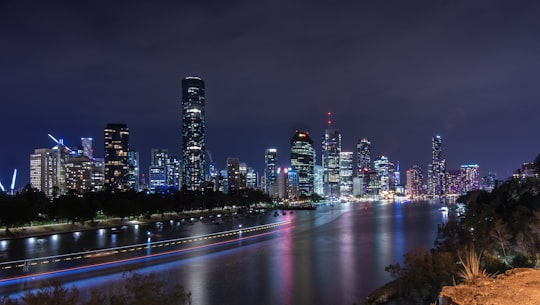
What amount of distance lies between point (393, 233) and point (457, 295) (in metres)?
47.8

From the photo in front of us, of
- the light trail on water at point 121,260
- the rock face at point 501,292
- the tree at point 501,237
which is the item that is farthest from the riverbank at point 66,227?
the rock face at point 501,292

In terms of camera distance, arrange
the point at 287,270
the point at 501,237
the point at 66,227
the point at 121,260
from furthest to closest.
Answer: the point at 66,227, the point at 121,260, the point at 287,270, the point at 501,237

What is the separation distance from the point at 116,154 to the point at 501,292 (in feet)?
603

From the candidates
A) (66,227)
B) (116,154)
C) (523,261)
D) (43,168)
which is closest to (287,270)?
(523,261)

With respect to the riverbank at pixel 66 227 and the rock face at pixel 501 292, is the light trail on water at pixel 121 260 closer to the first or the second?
the rock face at pixel 501 292

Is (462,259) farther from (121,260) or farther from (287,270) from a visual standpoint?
(121,260)

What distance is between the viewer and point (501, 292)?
1051 centimetres

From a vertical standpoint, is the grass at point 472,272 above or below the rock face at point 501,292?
below

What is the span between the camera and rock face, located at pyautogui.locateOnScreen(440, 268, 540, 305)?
32.2 ft

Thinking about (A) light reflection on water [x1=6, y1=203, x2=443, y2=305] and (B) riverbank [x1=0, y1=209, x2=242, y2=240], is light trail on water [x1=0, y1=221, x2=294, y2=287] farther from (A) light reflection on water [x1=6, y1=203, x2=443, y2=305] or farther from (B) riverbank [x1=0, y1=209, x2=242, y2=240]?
(B) riverbank [x1=0, y1=209, x2=242, y2=240]

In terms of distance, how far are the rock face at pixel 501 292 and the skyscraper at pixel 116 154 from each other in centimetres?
17265

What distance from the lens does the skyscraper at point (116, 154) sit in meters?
175

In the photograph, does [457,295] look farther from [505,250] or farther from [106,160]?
[106,160]

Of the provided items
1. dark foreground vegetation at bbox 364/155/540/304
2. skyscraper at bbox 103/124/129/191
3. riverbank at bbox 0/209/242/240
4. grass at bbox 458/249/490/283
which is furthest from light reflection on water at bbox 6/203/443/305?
skyscraper at bbox 103/124/129/191
